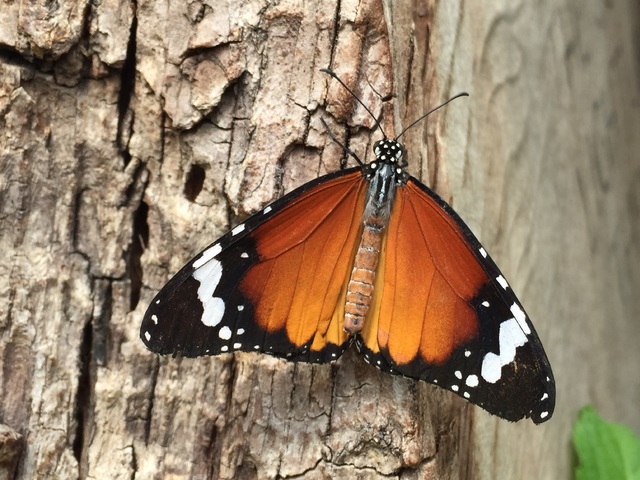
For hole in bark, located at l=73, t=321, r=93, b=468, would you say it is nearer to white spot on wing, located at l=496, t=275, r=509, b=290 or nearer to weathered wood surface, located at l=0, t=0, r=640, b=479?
weathered wood surface, located at l=0, t=0, r=640, b=479

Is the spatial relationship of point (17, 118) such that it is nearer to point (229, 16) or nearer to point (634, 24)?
point (229, 16)

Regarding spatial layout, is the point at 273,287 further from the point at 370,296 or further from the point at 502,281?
the point at 502,281

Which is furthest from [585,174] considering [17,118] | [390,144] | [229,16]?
[17,118]

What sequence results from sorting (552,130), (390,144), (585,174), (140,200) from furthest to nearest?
(585,174) → (552,130) → (140,200) → (390,144)

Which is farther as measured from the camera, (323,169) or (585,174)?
(585,174)

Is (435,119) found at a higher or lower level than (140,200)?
higher

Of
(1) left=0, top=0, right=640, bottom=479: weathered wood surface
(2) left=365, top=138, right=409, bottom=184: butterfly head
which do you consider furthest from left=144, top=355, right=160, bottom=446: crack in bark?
(2) left=365, top=138, right=409, bottom=184: butterfly head

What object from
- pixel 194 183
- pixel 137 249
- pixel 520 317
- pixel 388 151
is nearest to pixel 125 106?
pixel 194 183

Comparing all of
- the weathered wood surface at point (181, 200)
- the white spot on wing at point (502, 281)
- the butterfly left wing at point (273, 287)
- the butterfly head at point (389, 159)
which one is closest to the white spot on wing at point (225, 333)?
the butterfly left wing at point (273, 287)
